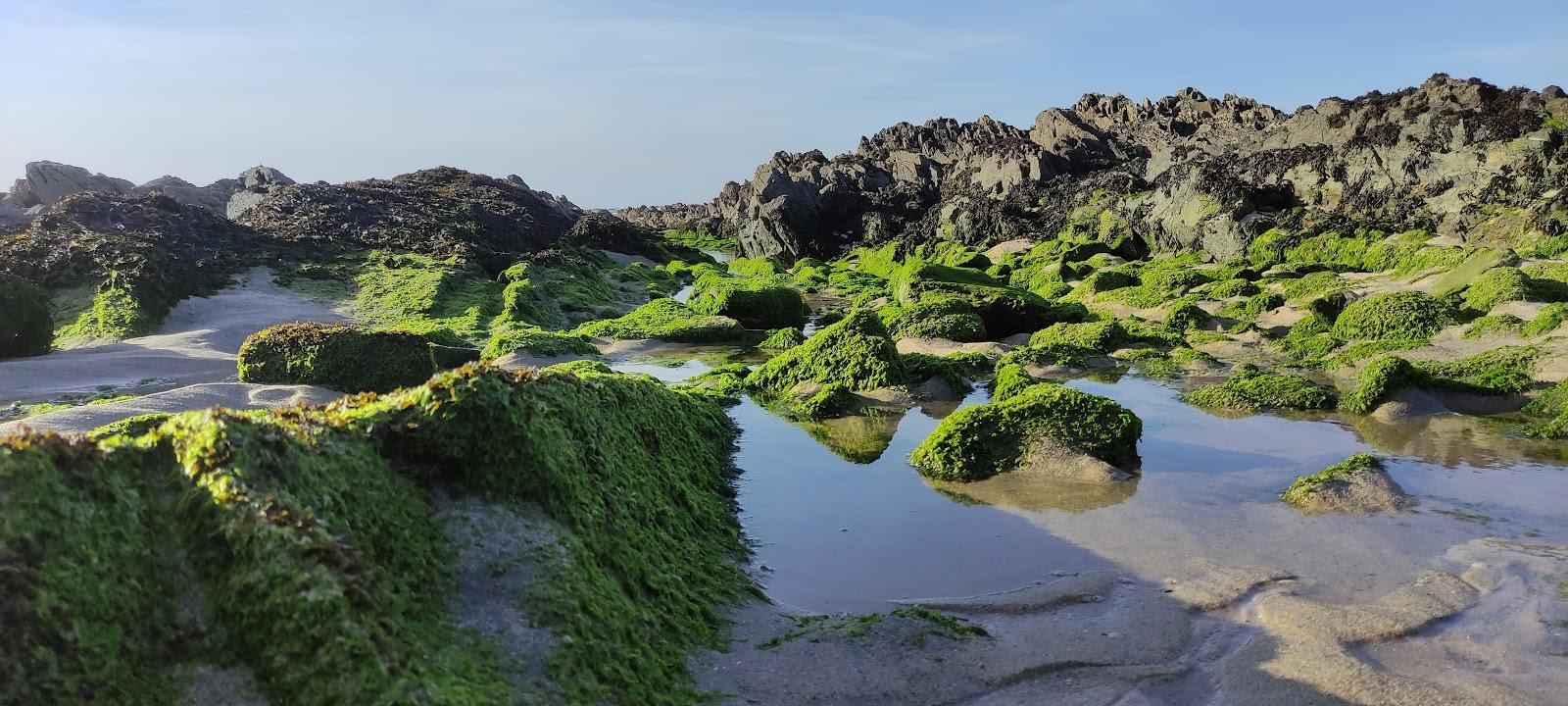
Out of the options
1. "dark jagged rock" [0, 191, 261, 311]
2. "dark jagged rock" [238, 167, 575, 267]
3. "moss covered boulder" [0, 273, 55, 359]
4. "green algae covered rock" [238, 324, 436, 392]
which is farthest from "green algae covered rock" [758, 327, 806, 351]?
"dark jagged rock" [238, 167, 575, 267]

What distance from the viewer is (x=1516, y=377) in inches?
452

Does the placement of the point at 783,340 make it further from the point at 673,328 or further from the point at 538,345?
the point at 538,345

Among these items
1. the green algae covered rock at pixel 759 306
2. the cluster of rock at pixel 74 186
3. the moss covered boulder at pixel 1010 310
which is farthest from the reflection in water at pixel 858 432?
the cluster of rock at pixel 74 186

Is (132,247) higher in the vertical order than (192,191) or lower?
lower

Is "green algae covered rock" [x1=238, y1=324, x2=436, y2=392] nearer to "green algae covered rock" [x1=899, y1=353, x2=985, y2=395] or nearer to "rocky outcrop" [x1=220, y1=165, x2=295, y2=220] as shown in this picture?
"green algae covered rock" [x1=899, y1=353, x2=985, y2=395]

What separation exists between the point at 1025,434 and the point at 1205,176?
25.5 m

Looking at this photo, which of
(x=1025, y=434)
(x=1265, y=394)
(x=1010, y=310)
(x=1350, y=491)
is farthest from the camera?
(x=1010, y=310)

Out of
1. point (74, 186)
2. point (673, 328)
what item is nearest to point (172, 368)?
point (673, 328)

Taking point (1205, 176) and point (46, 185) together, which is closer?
point (1205, 176)

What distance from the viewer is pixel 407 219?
125 ft

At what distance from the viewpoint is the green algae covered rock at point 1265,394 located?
38.8 ft

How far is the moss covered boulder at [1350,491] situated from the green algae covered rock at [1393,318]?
841cm

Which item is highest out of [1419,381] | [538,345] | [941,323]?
[941,323]

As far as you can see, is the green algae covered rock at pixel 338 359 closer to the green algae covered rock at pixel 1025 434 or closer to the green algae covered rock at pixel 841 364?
the green algae covered rock at pixel 841 364
